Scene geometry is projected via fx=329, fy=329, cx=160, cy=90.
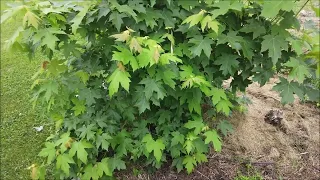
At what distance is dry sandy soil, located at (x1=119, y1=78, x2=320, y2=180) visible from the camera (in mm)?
2967

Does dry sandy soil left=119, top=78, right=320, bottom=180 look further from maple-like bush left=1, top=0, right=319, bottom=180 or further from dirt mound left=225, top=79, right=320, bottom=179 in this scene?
maple-like bush left=1, top=0, right=319, bottom=180

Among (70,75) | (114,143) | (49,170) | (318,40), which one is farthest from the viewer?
(49,170)

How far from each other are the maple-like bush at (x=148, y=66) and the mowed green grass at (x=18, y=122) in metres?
0.57

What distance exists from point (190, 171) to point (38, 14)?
5.59ft

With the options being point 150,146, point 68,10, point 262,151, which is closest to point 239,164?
point 262,151

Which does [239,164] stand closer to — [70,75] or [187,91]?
[187,91]

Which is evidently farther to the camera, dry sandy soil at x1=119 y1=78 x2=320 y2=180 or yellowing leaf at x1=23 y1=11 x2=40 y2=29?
dry sandy soil at x1=119 y1=78 x2=320 y2=180

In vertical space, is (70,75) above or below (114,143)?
above

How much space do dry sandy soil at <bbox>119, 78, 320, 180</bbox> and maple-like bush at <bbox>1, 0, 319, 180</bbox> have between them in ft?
1.07

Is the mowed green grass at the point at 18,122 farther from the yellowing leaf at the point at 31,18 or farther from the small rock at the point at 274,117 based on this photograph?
the small rock at the point at 274,117

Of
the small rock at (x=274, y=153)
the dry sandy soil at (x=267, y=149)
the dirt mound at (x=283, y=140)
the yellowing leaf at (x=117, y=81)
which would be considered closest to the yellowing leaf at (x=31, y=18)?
the yellowing leaf at (x=117, y=81)

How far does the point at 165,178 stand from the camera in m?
2.90

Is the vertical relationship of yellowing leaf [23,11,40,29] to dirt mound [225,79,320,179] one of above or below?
above

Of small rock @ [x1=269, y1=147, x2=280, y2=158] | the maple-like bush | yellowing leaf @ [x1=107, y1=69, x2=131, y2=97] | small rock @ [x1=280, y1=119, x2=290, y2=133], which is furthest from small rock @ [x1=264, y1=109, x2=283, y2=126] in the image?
yellowing leaf @ [x1=107, y1=69, x2=131, y2=97]
